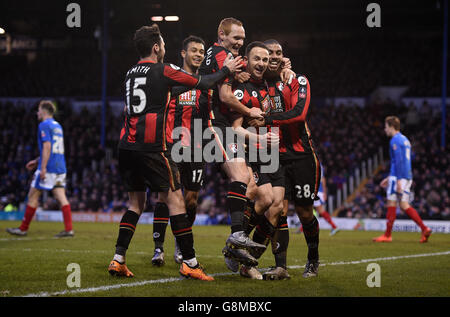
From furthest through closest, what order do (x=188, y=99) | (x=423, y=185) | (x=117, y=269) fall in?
(x=423, y=185), (x=188, y=99), (x=117, y=269)

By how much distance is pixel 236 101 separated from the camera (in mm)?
5789

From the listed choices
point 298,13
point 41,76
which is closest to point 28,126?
point 41,76

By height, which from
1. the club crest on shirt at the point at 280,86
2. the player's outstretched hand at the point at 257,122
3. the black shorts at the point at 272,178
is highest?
the club crest on shirt at the point at 280,86

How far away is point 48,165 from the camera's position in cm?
1069

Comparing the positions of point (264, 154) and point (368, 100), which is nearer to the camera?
point (264, 154)

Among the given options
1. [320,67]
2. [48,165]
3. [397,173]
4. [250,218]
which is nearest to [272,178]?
[250,218]

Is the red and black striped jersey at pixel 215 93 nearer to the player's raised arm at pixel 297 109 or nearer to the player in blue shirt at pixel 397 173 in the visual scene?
the player's raised arm at pixel 297 109

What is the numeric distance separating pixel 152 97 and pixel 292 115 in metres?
1.41

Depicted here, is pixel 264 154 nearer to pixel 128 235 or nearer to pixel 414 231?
pixel 128 235

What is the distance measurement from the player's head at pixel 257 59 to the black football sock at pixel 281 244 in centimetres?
152

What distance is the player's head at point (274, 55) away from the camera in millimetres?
6066

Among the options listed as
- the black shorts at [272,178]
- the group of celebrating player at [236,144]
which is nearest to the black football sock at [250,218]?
the group of celebrating player at [236,144]

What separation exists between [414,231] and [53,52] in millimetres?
27720

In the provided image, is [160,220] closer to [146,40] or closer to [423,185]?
[146,40]
